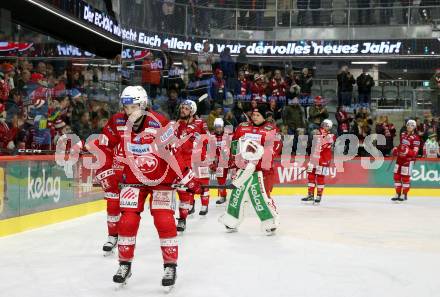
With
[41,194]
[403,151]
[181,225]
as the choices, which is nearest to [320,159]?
[403,151]

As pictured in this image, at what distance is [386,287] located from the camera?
19.0 ft

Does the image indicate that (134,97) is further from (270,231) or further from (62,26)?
(62,26)

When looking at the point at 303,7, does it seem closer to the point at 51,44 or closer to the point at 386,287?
the point at 51,44

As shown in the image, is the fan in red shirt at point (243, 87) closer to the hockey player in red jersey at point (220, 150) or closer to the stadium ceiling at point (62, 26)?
the stadium ceiling at point (62, 26)

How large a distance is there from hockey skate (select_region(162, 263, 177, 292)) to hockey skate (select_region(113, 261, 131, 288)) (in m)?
0.31

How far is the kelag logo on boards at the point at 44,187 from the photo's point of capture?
931 centimetres

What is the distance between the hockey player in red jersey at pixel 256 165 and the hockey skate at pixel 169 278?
139 inches

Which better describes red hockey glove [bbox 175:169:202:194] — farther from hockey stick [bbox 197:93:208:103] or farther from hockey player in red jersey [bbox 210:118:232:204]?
hockey stick [bbox 197:93:208:103]

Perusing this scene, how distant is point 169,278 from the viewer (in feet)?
17.7

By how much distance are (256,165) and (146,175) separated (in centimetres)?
368

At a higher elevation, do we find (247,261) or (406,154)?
(406,154)

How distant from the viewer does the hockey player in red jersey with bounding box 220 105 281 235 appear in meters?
8.97

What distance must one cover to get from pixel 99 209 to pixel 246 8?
32.9 feet

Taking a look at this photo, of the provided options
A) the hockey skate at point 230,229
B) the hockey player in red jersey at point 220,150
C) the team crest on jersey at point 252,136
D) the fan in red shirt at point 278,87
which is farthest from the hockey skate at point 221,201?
the fan in red shirt at point 278,87
